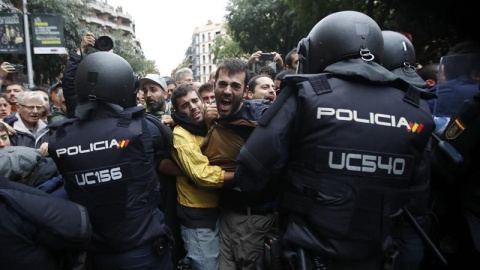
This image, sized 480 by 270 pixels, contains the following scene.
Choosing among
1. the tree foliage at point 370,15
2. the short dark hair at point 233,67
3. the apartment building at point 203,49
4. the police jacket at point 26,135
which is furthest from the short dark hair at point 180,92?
the apartment building at point 203,49

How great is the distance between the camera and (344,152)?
5.47 ft

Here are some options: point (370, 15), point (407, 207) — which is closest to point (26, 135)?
point (407, 207)

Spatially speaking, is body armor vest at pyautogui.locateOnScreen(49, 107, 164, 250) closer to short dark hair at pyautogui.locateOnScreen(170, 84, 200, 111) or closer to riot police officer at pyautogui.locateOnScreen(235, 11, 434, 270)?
riot police officer at pyautogui.locateOnScreen(235, 11, 434, 270)

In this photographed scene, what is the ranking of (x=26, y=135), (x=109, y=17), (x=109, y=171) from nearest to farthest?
1. (x=109, y=171)
2. (x=26, y=135)
3. (x=109, y=17)

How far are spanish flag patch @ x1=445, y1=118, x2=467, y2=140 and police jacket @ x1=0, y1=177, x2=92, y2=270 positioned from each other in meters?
2.42

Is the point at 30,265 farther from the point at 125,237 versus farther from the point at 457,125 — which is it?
the point at 457,125

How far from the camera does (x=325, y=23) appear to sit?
1.96m

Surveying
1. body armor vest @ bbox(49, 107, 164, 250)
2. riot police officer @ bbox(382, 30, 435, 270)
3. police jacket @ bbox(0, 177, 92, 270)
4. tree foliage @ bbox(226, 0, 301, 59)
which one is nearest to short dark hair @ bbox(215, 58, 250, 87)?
body armor vest @ bbox(49, 107, 164, 250)

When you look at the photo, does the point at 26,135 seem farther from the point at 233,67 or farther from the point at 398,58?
the point at 398,58

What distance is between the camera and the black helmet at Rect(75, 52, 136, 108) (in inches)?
89.4

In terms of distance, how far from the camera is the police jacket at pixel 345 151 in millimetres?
1670

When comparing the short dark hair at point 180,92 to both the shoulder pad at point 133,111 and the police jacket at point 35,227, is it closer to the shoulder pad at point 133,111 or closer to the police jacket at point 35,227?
the shoulder pad at point 133,111

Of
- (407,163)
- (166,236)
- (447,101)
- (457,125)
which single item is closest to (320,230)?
(407,163)

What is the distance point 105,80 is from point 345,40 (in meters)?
1.57
